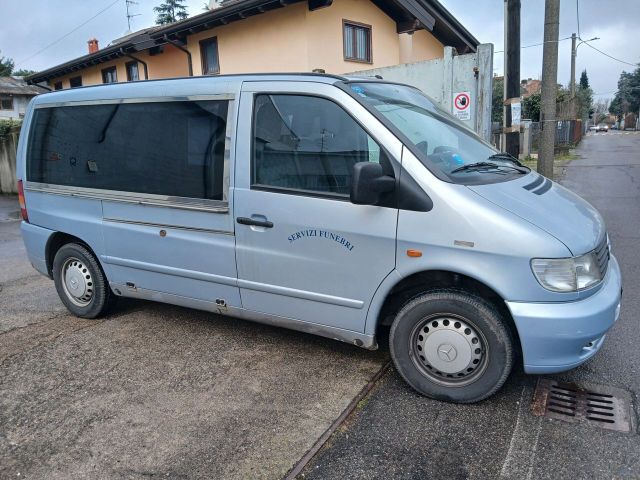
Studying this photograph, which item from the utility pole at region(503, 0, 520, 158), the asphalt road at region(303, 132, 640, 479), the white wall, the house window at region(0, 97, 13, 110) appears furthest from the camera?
the house window at region(0, 97, 13, 110)

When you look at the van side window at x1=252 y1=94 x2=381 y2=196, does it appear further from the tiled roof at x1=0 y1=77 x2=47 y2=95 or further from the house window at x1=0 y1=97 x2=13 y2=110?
the house window at x1=0 y1=97 x2=13 y2=110

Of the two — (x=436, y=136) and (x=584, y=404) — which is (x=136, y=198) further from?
(x=584, y=404)

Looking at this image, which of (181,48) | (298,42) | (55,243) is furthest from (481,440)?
(181,48)

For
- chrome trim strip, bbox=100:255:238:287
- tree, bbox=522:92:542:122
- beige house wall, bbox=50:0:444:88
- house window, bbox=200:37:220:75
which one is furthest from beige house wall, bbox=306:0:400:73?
tree, bbox=522:92:542:122

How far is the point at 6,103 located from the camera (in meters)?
41.5

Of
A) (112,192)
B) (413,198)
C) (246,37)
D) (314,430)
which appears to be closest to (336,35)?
(246,37)

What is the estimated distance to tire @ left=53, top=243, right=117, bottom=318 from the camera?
4.70 m

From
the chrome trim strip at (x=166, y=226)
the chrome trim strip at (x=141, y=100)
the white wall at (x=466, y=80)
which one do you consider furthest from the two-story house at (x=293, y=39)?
the chrome trim strip at (x=166, y=226)

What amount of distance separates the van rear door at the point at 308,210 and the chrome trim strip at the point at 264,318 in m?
0.05

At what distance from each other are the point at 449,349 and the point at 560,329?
2.09 ft

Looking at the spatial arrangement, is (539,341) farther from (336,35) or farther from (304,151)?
(336,35)

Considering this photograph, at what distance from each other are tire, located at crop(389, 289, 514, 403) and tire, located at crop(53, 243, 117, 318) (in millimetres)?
2853

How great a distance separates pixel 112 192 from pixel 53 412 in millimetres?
1859

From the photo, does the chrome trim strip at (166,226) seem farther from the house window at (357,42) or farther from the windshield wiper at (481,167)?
the house window at (357,42)
